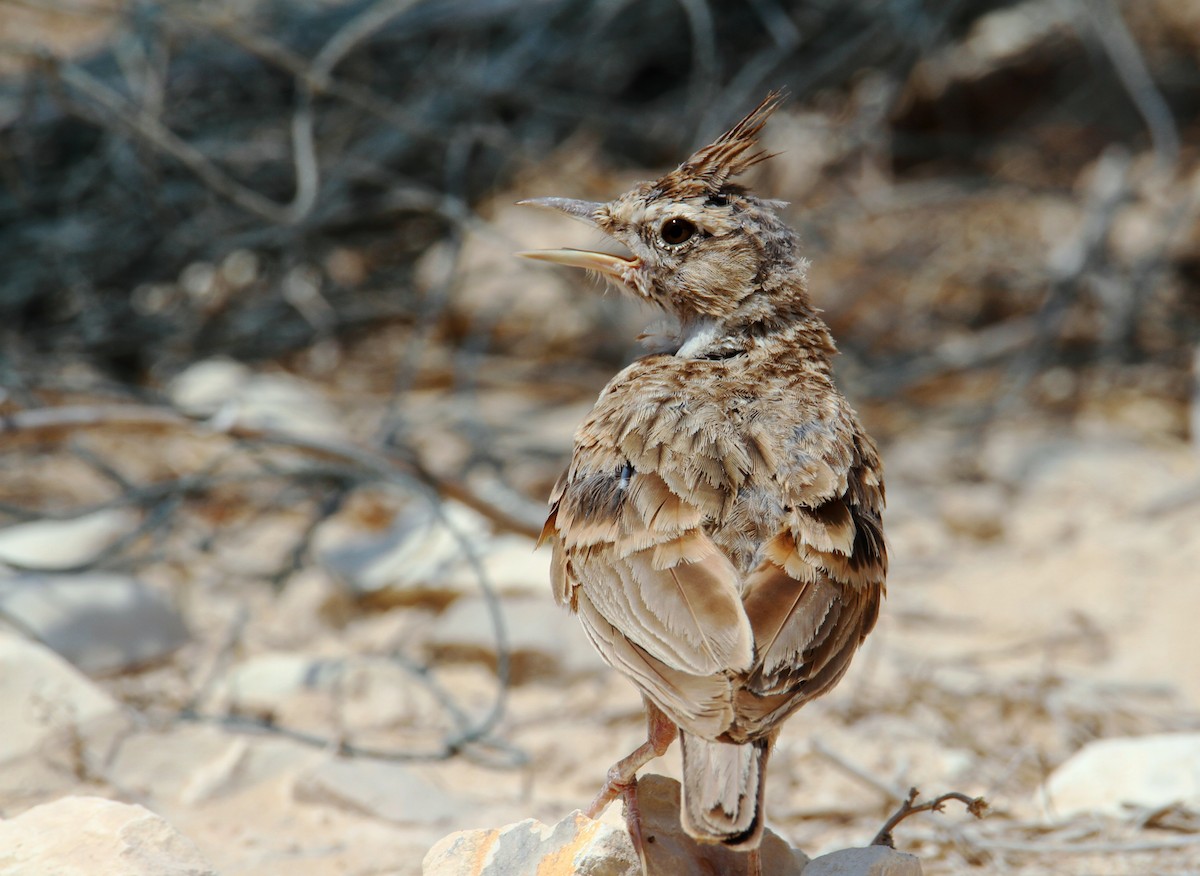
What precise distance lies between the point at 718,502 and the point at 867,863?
24.4 inches

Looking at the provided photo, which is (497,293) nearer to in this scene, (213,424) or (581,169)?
(581,169)

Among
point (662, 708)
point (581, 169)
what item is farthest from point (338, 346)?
point (662, 708)

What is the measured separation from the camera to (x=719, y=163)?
2.73 metres

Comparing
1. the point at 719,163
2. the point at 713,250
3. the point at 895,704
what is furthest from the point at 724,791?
the point at 895,704

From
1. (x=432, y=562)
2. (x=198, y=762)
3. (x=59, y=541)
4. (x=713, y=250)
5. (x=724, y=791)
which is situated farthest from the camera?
(x=432, y=562)

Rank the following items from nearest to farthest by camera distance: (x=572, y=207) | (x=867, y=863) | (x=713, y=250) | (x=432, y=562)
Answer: (x=867, y=863)
(x=713, y=250)
(x=572, y=207)
(x=432, y=562)

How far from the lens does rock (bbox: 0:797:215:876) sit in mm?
1896

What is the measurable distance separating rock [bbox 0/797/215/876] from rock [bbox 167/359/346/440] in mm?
2602

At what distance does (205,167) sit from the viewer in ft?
13.6

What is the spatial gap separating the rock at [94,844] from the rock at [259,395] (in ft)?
8.54

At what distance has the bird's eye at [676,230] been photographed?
9.02 feet

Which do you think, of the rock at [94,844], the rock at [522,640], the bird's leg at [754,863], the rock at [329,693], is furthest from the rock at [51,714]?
the bird's leg at [754,863]

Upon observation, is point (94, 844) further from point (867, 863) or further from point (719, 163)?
point (719, 163)

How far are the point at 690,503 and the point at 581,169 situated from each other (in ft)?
15.5
